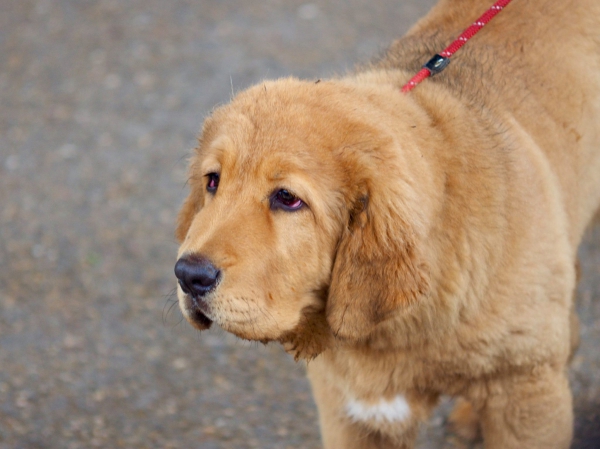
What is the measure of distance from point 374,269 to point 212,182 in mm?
814

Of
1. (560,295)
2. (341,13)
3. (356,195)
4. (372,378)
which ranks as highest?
(341,13)

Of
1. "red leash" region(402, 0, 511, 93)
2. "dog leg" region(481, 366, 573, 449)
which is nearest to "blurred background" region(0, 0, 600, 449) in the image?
"dog leg" region(481, 366, 573, 449)

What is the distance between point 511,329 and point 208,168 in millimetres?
1487

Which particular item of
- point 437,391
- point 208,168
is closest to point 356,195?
point 208,168

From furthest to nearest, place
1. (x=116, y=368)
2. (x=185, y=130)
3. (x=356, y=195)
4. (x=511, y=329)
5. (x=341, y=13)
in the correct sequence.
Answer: (x=341, y=13), (x=185, y=130), (x=116, y=368), (x=511, y=329), (x=356, y=195)

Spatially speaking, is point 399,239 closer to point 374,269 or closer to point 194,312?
point 374,269

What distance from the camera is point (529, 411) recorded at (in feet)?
11.3

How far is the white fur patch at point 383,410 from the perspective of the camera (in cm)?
347

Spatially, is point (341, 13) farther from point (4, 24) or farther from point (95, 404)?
point (95, 404)

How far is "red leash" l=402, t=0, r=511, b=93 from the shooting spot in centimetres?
352

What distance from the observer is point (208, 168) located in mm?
3143

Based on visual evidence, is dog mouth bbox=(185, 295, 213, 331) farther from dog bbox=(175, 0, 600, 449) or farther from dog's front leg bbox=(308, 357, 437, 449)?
dog's front leg bbox=(308, 357, 437, 449)

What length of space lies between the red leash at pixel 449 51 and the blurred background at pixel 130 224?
0.87 meters

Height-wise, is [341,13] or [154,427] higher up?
[341,13]
